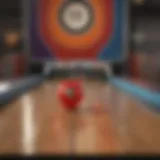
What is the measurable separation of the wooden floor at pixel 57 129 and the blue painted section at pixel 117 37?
175 cm

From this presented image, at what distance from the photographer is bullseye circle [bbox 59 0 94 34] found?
3.66m

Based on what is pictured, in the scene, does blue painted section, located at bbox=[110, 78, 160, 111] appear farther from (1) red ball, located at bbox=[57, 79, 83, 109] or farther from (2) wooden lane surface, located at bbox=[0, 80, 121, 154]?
(1) red ball, located at bbox=[57, 79, 83, 109]

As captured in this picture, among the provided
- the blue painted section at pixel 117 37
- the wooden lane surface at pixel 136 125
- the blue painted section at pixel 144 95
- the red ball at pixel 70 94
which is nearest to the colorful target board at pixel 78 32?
the blue painted section at pixel 117 37

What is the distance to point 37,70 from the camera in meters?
3.70

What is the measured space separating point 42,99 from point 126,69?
5.85 feet

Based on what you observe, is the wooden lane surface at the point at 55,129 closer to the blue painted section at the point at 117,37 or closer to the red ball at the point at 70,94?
the red ball at the point at 70,94

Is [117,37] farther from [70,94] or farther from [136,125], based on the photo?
[136,125]

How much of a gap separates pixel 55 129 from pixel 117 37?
252 centimetres

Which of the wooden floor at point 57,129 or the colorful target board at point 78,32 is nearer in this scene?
the wooden floor at point 57,129

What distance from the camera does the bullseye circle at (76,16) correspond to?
3664mm

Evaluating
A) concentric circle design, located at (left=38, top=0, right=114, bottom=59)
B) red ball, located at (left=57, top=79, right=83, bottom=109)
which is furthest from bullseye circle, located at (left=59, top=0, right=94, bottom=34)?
red ball, located at (left=57, top=79, right=83, bottom=109)

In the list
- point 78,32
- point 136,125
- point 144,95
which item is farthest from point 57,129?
point 78,32

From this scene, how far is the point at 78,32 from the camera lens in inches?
144

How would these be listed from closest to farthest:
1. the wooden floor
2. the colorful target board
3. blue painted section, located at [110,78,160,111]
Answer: the wooden floor
blue painted section, located at [110,78,160,111]
the colorful target board
